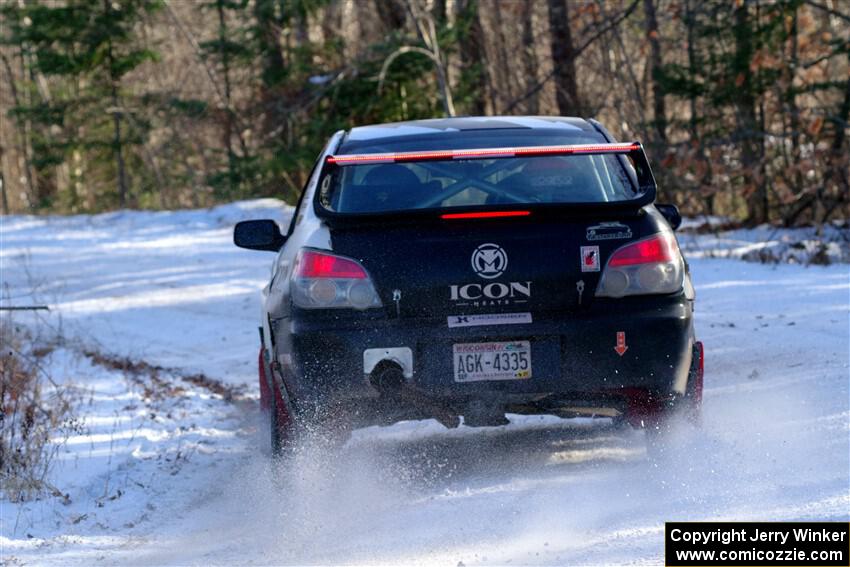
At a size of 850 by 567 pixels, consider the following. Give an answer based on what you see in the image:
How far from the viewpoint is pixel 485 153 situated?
5887 mm

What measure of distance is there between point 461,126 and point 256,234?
1.31m

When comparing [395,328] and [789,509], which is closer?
[789,509]

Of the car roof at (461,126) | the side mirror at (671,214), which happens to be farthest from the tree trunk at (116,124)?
the side mirror at (671,214)

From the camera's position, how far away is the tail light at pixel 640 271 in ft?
18.0

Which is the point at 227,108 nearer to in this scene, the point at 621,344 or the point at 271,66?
the point at 271,66

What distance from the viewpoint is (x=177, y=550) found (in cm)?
533

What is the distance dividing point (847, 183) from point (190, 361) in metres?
11.1

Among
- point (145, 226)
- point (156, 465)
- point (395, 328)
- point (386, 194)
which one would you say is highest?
point (386, 194)

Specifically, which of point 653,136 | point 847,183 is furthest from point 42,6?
point 847,183

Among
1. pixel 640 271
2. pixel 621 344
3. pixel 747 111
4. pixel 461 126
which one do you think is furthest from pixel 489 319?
pixel 747 111

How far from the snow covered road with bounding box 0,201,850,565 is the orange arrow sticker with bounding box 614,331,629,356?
23.3 inches

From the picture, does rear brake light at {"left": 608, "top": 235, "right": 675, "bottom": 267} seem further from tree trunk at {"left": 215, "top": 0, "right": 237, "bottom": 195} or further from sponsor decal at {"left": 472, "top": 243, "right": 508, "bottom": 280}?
tree trunk at {"left": 215, "top": 0, "right": 237, "bottom": 195}

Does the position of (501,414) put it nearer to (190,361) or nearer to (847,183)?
(190,361)

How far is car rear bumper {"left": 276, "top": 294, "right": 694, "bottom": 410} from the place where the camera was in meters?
5.44
